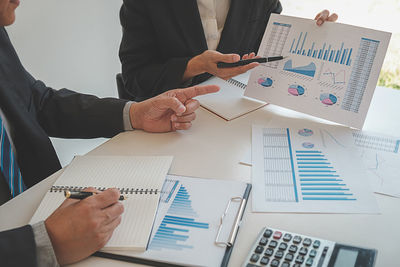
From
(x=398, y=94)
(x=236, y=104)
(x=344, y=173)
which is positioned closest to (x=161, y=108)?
(x=236, y=104)

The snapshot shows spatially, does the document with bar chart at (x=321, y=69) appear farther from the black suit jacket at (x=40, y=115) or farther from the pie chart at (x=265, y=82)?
the black suit jacket at (x=40, y=115)

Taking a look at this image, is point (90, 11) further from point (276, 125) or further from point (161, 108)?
point (276, 125)

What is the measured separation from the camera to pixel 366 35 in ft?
3.60

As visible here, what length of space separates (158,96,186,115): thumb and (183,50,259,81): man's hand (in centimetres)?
26

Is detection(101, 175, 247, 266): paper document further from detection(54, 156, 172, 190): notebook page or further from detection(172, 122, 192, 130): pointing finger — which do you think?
detection(172, 122, 192, 130): pointing finger

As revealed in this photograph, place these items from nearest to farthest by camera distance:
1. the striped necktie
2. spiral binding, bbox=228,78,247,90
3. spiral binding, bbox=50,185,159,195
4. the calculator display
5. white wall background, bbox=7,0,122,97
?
the calculator display
spiral binding, bbox=50,185,159,195
the striped necktie
spiral binding, bbox=228,78,247,90
white wall background, bbox=7,0,122,97

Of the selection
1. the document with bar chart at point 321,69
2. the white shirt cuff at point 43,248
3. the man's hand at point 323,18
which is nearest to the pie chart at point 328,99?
the document with bar chart at point 321,69

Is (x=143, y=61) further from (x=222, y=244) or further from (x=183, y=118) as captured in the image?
(x=222, y=244)

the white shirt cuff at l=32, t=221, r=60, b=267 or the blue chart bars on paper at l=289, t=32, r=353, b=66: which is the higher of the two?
the blue chart bars on paper at l=289, t=32, r=353, b=66

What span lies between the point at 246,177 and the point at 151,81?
2.15 ft

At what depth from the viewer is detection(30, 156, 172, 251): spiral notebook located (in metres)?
0.76

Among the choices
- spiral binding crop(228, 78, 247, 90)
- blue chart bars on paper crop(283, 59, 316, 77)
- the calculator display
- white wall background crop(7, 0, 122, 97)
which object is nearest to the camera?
the calculator display

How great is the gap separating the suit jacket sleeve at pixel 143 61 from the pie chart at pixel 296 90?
15.4 inches

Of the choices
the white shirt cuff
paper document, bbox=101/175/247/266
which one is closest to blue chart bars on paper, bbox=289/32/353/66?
paper document, bbox=101/175/247/266
